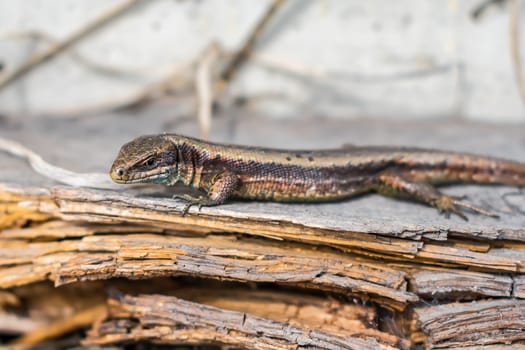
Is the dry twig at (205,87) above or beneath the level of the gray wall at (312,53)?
beneath

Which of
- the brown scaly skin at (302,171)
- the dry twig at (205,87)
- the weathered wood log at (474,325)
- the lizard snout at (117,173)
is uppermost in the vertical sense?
the dry twig at (205,87)

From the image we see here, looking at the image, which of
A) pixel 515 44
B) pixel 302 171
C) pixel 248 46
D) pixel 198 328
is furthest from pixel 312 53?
pixel 198 328

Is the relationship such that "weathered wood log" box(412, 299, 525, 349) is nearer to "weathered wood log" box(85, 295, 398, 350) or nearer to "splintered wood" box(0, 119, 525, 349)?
"splintered wood" box(0, 119, 525, 349)

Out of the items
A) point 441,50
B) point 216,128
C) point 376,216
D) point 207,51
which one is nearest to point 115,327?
point 376,216

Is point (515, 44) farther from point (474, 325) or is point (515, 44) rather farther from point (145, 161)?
point (145, 161)

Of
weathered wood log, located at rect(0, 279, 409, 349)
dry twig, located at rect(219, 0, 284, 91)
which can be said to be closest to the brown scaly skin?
weathered wood log, located at rect(0, 279, 409, 349)

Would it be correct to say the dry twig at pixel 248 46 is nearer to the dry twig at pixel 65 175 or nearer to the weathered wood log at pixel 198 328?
the dry twig at pixel 65 175

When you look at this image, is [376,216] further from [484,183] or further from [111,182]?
[111,182]

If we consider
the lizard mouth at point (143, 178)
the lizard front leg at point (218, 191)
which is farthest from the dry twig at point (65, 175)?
the lizard front leg at point (218, 191)
